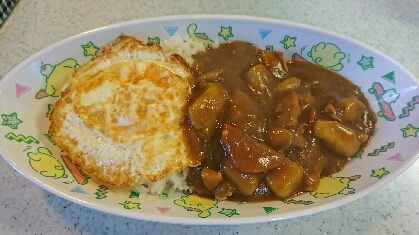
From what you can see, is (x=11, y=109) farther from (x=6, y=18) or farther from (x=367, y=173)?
(x=367, y=173)

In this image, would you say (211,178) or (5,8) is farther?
(5,8)

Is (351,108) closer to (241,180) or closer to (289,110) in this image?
(289,110)

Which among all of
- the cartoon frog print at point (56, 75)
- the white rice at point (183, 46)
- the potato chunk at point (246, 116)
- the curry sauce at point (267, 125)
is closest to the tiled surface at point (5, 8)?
the cartoon frog print at point (56, 75)

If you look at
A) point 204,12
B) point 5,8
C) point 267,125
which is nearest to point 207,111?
point 267,125

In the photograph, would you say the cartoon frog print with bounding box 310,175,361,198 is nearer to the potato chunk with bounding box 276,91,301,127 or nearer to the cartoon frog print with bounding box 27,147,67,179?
the potato chunk with bounding box 276,91,301,127

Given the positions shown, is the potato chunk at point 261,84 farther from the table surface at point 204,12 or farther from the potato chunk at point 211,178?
the table surface at point 204,12
